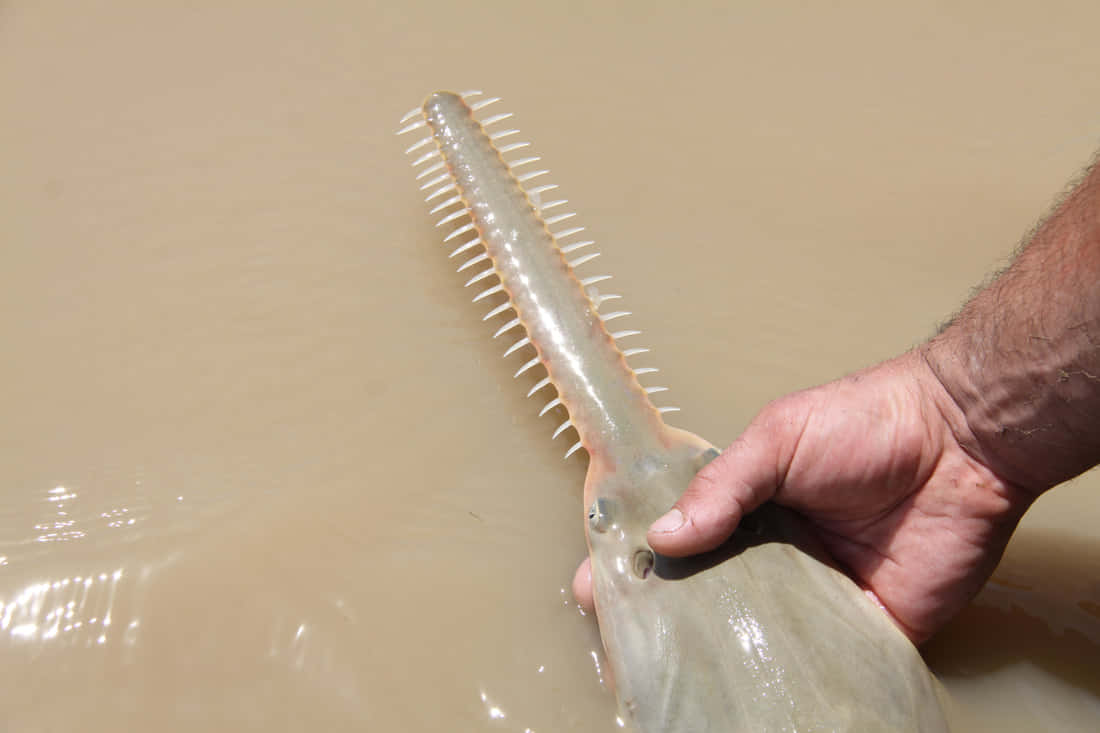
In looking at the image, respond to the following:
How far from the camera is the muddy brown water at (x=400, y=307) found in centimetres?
218

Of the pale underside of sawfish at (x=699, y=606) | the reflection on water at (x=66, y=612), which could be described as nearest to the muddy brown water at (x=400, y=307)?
the reflection on water at (x=66, y=612)

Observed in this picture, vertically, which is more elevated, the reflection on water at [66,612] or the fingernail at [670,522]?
the fingernail at [670,522]

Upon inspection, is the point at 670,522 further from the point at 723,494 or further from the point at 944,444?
the point at 944,444

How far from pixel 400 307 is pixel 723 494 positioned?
1504mm

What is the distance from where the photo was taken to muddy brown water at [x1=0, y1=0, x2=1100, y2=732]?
→ 85.7 inches

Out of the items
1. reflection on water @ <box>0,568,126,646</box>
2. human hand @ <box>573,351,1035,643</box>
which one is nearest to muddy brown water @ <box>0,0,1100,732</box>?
reflection on water @ <box>0,568,126,646</box>

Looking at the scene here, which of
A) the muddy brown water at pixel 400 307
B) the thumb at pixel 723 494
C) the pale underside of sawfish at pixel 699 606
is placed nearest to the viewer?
the pale underside of sawfish at pixel 699 606

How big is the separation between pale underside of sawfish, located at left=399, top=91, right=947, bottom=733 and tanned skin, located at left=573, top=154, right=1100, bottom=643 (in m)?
0.10

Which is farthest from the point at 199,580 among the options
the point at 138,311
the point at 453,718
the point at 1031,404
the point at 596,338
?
the point at 1031,404

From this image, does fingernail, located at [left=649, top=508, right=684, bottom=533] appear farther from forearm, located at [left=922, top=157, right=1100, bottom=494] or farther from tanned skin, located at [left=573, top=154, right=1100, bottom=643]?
forearm, located at [left=922, top=157, right=1100, bottom=494]

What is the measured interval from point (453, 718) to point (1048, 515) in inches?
73.4

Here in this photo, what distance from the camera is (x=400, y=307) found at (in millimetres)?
2930

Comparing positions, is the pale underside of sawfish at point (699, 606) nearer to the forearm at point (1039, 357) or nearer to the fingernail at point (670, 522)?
the fingernail at point (670, 522)

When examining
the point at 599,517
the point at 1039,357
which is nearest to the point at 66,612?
the point at 599,517
